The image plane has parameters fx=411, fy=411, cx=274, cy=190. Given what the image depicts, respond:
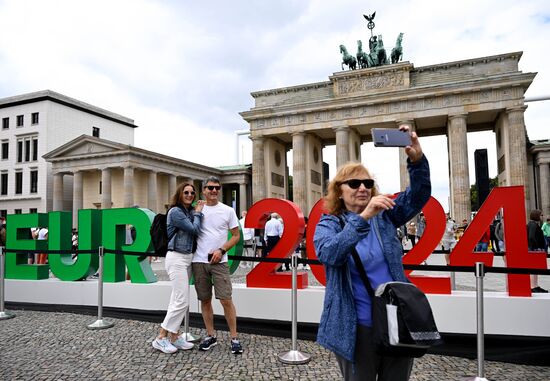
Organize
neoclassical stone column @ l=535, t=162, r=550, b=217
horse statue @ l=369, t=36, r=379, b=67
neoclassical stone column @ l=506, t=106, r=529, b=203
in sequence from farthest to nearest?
1. horse statue @ l=369, t=36, r=379, b=67
2. neoclassical stone column @ l=535, t=162, r=550, b=217
3. neoclassical stone column @ l=506, t=106, r=529, b=203

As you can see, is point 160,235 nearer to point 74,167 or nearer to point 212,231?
point 212,231

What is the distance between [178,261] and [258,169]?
39.6 metres

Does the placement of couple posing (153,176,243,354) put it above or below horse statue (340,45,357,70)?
below

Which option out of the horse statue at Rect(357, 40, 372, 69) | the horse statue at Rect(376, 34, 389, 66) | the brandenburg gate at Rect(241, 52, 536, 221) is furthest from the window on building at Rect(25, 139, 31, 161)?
the horse statue at Rect(376, 34, 389, 66)

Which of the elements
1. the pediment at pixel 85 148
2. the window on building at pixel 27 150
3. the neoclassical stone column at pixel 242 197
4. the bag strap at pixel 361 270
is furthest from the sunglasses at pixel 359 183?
the window on building at pixel 27 150

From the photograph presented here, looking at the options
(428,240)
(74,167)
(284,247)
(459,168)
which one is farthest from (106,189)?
(428,240)

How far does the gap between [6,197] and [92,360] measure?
55100 millimetres

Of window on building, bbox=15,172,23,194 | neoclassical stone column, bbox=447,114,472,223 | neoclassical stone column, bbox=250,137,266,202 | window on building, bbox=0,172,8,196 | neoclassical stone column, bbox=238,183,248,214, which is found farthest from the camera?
neoclassical stone column, bbox=238,183,248,214

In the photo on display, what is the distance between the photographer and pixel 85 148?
4369 centimetres

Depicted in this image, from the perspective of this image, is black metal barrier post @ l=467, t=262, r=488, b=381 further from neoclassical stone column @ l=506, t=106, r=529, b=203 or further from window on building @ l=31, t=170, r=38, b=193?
window on building @ l=31, t=170, r=38, b=193

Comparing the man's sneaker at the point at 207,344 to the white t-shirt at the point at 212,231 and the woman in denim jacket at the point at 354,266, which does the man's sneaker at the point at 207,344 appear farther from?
the woman in denim jacket at the point at 354,266

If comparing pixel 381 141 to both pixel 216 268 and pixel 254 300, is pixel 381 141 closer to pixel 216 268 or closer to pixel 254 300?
pixel 216 268

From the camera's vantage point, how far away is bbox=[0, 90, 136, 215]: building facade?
160ft

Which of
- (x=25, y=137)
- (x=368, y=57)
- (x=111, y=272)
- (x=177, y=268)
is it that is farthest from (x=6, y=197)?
(x=177, y=268)
